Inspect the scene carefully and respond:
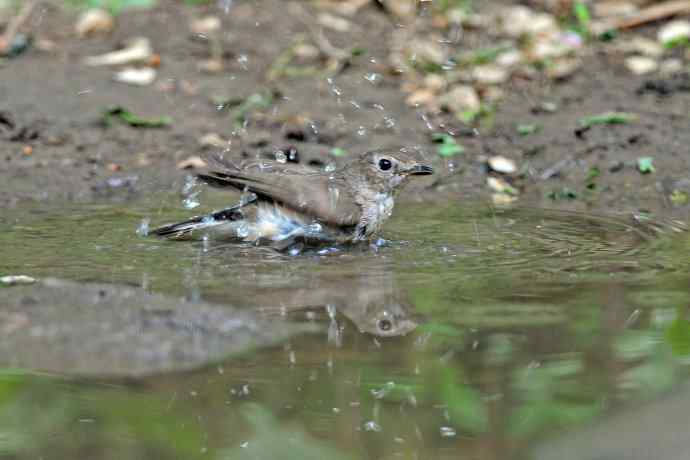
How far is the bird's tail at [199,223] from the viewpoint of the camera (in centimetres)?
607

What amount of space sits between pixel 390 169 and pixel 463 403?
10.5 ft

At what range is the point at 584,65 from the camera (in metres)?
8.64

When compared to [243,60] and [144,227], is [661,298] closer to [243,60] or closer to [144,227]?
[144,227]

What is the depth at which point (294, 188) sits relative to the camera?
6.14 metres

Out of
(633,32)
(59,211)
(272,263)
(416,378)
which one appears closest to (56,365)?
(416,378)

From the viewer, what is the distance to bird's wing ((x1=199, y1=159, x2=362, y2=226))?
598 cm

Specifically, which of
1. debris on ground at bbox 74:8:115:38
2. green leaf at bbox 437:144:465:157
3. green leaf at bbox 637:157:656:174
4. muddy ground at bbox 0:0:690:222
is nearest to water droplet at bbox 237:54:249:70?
muddy ground at bbox 0:0:690:222

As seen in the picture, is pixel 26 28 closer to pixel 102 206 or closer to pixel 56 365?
pixel 102 206

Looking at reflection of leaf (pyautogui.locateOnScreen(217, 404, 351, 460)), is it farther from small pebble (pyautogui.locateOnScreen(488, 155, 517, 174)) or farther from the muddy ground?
small pebble (pyautogui.locateOnScreen(488, 155, 517, 174))

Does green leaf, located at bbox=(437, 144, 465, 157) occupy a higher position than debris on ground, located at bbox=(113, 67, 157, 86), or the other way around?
green leaf, located at bbox=(437, 144, 465, 157)

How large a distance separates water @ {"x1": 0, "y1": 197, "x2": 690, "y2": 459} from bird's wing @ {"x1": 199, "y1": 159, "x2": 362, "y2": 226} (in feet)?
0.78

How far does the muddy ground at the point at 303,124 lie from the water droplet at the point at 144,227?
76 centimetres

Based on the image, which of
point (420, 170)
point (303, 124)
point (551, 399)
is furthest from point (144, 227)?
point (551, 399)

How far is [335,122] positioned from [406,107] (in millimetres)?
548
